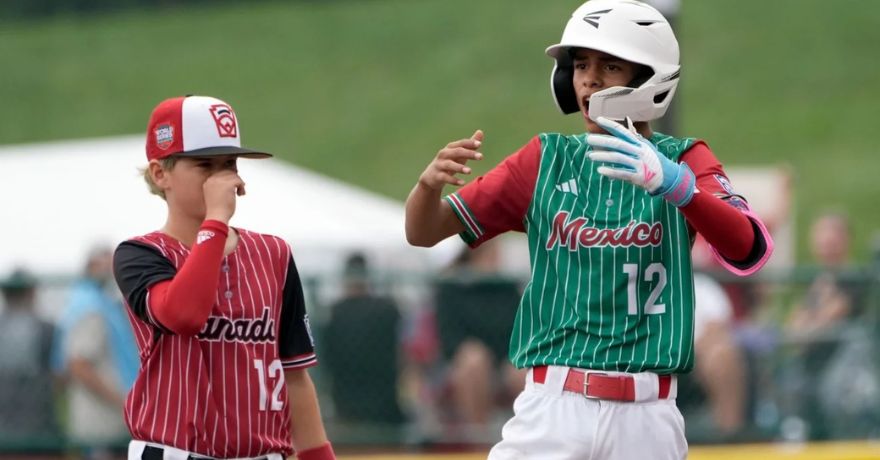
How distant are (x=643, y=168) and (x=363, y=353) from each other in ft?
20.6

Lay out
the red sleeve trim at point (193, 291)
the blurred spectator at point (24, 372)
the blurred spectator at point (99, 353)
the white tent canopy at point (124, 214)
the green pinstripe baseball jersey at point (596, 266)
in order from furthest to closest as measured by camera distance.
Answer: the white tent canopy at point (124, 214) → the blurred spectator at point (24, 372) → the blurred spectator at point (99, 353) → the green pinstripe baseball jersey at point (596, 266) → the red sleeve trim at point (193, 291)

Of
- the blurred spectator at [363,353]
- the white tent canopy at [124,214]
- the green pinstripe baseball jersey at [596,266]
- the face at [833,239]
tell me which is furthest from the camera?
the white tent canopy at [124,214]

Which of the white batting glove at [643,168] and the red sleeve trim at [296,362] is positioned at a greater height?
the white batting glove at [643,168]

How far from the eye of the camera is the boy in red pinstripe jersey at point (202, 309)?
384 centimetres

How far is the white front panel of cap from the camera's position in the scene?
401 cm

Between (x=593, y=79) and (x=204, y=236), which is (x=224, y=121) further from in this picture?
(x=593, y=79)

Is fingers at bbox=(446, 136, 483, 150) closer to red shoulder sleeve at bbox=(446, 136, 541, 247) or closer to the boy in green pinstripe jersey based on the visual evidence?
the boy in green pinstripe jersey

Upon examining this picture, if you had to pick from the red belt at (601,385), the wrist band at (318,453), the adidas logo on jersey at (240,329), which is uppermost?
the adidas logo on jersey at (240,329)

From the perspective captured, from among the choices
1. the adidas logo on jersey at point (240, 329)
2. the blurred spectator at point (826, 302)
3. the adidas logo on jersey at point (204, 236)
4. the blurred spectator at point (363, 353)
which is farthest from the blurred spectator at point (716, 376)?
the adidas logo on jersey at point (204, 236)

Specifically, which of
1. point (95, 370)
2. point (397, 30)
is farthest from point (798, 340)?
point (397, 30)

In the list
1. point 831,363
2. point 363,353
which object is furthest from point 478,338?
point 831,363

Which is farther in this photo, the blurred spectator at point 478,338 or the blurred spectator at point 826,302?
the blurred spectator at point 478,338

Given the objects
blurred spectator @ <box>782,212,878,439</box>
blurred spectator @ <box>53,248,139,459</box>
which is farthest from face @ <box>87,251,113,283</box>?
blurred spectator @ <box>782,212,878,439</box>

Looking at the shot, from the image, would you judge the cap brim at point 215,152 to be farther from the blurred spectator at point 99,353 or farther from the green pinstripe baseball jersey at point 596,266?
the blurred spectator at point 99,353
